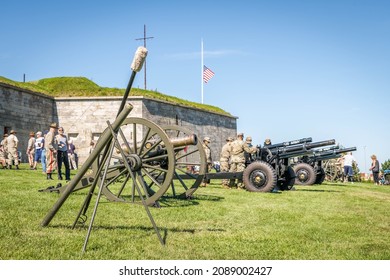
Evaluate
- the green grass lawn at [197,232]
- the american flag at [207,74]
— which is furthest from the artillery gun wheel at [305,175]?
the american flag at [207,74]

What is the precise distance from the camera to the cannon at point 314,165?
17406mm

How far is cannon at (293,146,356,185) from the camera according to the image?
17406mm

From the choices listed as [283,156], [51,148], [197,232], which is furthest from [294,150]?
[197,232]

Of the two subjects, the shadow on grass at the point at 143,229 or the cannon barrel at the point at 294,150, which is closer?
the shadow on grass at the point at 143,229

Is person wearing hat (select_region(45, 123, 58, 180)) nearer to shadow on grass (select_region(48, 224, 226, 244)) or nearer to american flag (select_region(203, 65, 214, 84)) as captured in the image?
shadow on grass (select_region(48, 224, 226, 244))

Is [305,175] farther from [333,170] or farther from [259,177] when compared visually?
[333,170]

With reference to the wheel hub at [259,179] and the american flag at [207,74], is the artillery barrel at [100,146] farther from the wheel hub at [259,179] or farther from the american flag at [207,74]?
the american flag at [207,74]

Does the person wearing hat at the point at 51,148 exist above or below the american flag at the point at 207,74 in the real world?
below

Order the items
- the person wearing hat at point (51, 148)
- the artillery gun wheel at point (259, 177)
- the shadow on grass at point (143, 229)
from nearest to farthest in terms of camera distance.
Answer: the shadow on grass at point (143, 229), the artillery gun wheel at point (259, 177), the person wearing hat at point (51, 148)

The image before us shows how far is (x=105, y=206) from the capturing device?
7.80 meters

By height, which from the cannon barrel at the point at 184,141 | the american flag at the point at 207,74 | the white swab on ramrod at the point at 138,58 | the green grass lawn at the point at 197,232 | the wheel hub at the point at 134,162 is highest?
the american flag at the point at 207,74

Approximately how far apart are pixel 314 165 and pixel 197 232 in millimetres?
13982
